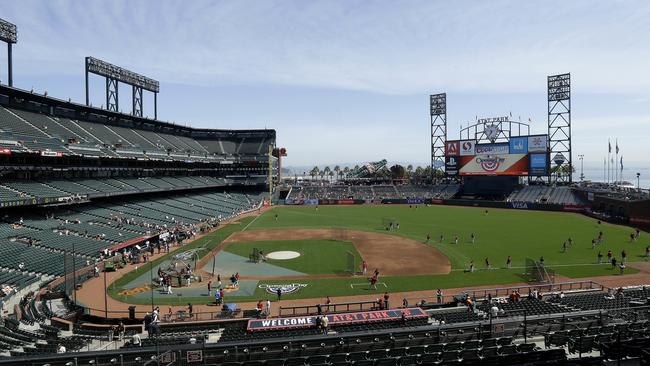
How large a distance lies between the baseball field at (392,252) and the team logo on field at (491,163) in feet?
70.5

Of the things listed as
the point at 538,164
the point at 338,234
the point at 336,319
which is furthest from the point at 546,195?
the point at 336,319

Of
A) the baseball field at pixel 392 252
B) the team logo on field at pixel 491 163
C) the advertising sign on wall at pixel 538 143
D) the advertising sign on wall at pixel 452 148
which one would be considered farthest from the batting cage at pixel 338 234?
the advertising sign on wall at pixel 538 143

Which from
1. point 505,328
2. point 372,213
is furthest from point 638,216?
point 505,328

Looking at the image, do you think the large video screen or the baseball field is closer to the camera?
the baseball field

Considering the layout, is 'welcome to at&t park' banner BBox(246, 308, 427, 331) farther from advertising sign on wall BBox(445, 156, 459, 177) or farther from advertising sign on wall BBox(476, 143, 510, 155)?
advertising sign on wall BBox(445, 156, 459, 177)

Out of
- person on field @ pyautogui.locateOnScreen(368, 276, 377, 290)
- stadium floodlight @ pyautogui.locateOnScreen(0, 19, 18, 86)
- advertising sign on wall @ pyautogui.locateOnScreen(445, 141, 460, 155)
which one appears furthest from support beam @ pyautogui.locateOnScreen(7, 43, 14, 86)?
advertising sign on wall @ pyautogui.locateOnScreen(445, 141, 460, 155)

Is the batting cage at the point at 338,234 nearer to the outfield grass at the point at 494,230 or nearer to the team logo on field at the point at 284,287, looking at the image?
the outfield grass at the point at 494,230

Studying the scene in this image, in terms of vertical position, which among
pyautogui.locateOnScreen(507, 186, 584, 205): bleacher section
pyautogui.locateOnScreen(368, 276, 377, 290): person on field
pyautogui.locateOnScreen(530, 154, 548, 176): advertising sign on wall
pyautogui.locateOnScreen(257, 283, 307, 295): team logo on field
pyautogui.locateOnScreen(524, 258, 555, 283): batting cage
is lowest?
pyautogui.locateOnScreen(257, 283, 307, 295): team logo on field

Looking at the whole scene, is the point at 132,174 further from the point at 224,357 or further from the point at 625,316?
the point at 625,316

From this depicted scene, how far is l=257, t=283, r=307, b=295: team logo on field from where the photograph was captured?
1254 inches

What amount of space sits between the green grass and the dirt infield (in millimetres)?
2073

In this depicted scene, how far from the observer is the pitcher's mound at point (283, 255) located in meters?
43.8

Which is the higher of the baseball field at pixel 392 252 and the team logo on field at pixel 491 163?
the team logo on field at pixel 491 163

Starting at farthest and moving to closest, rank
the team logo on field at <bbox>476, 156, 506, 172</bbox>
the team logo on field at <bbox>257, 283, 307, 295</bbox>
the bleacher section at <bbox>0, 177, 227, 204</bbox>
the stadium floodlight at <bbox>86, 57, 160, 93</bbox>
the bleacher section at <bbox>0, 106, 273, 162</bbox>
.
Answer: the team logo on field at <bbox>476, 156, 506, 172</bbox> → the stadium floodlight at <bbox>86, 57, 160, 93</bbox> → the bleacher section at <bbox>0, 106, 273, 162</bbox> → the bleacher section at <bbox>0, 177, 227, 204</bbox> → the team logo on field at <bbox>257, 283, 307, 295</bbox>
